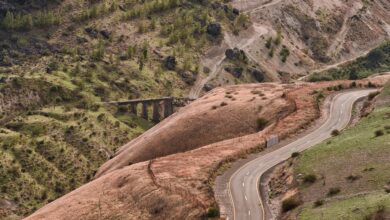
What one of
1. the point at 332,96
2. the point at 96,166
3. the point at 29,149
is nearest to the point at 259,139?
the point at 332,96

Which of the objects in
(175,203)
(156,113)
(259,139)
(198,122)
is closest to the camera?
(175,203)

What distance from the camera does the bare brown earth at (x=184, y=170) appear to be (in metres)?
71.4

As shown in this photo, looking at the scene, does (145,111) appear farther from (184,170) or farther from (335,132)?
(184,170)

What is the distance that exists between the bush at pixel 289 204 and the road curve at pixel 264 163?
1.94 m

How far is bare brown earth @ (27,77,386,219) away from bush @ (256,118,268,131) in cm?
113

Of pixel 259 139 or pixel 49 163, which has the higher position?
pixel 259 139

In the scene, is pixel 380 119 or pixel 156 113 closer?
pixel 380 119

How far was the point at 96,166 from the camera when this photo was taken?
14538 centimetres

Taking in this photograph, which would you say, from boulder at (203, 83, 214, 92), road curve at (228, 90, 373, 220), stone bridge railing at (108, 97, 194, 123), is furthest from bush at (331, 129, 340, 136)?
boulder at (203, 83, 214, 92)

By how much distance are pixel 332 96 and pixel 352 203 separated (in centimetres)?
5393

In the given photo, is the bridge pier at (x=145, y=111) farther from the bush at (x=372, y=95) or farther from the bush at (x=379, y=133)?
the bush at (x=379, y=133)

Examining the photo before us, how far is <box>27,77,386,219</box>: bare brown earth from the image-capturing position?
71438 millimetres

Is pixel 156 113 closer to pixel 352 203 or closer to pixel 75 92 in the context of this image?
pixel 75 92

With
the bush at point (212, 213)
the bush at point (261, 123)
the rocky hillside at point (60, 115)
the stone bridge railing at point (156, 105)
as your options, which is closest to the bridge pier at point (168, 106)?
the stone bridge railing at point (156, 105)
